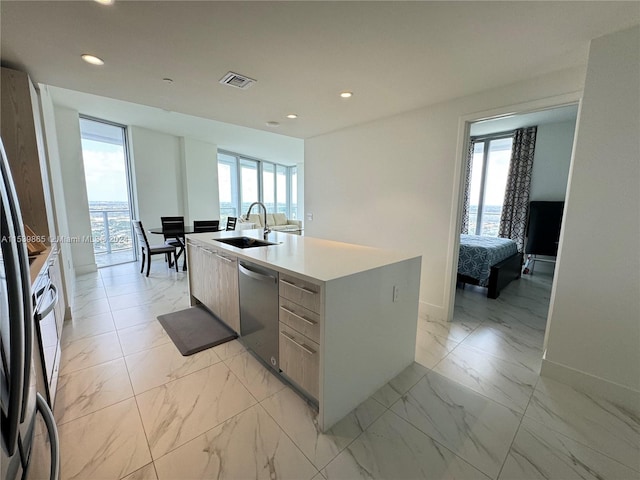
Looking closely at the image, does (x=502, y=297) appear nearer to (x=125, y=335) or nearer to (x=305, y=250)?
(x=305, y=250)

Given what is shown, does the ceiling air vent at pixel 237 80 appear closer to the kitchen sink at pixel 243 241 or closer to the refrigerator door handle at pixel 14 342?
the kitchen sink at pixel 243 241

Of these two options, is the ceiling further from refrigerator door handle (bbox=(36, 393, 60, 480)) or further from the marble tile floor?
the marble tile floor

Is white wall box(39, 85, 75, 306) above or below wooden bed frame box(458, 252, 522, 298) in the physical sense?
above

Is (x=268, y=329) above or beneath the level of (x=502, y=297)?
above

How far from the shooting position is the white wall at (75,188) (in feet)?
13.7

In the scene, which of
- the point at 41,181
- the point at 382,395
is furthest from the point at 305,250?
the point at 41,181

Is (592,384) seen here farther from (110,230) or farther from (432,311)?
(110,230)

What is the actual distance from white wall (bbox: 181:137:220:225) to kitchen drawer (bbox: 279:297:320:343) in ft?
17.9

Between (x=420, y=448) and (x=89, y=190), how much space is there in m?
6.10

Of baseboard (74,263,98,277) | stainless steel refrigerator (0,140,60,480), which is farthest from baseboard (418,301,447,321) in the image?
baseboard (74,263,98,277)

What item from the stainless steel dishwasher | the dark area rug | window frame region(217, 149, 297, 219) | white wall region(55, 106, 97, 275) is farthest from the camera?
window frame region(217, 149, 297, 219)

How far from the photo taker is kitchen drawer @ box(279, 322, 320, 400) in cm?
152

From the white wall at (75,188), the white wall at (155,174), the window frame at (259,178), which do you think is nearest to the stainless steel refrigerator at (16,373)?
the white wall at (75,188)

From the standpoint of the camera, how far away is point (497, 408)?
168 cm
